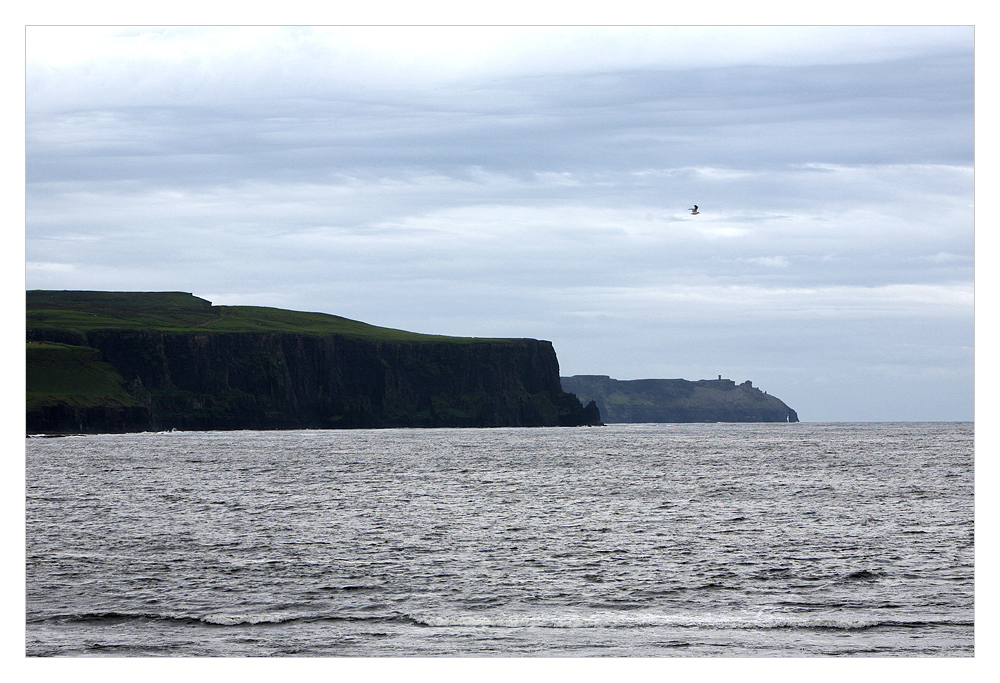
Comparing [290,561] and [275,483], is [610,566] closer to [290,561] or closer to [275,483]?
[290,561]

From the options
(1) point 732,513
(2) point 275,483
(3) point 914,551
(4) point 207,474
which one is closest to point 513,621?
(3) point 914,551

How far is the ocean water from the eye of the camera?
27.3m

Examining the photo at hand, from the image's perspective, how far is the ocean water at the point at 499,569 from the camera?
89.6ft

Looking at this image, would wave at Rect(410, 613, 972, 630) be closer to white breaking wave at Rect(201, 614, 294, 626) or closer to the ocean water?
the ocean water

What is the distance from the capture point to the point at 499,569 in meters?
39.1

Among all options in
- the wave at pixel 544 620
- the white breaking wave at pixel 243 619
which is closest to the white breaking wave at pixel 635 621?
the wave at pixel 544 620

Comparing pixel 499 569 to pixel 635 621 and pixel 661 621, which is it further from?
pixel 661 621

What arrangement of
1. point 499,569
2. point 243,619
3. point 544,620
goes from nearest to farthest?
point 243,619 < point 544,620 < point 499,569

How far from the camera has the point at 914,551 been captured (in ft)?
145

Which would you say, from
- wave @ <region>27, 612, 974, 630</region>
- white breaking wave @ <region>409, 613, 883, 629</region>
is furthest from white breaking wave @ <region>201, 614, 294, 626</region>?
white breaking wave @ <region>409, 613, 883, 629</region>

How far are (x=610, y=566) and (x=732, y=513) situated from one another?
22.2 metres

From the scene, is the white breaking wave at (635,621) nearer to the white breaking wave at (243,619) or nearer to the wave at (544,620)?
the wave at (544,620)

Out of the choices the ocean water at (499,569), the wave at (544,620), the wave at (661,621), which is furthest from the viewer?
the wave at (544,620)

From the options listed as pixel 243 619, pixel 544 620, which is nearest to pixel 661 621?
pixel 544 620
